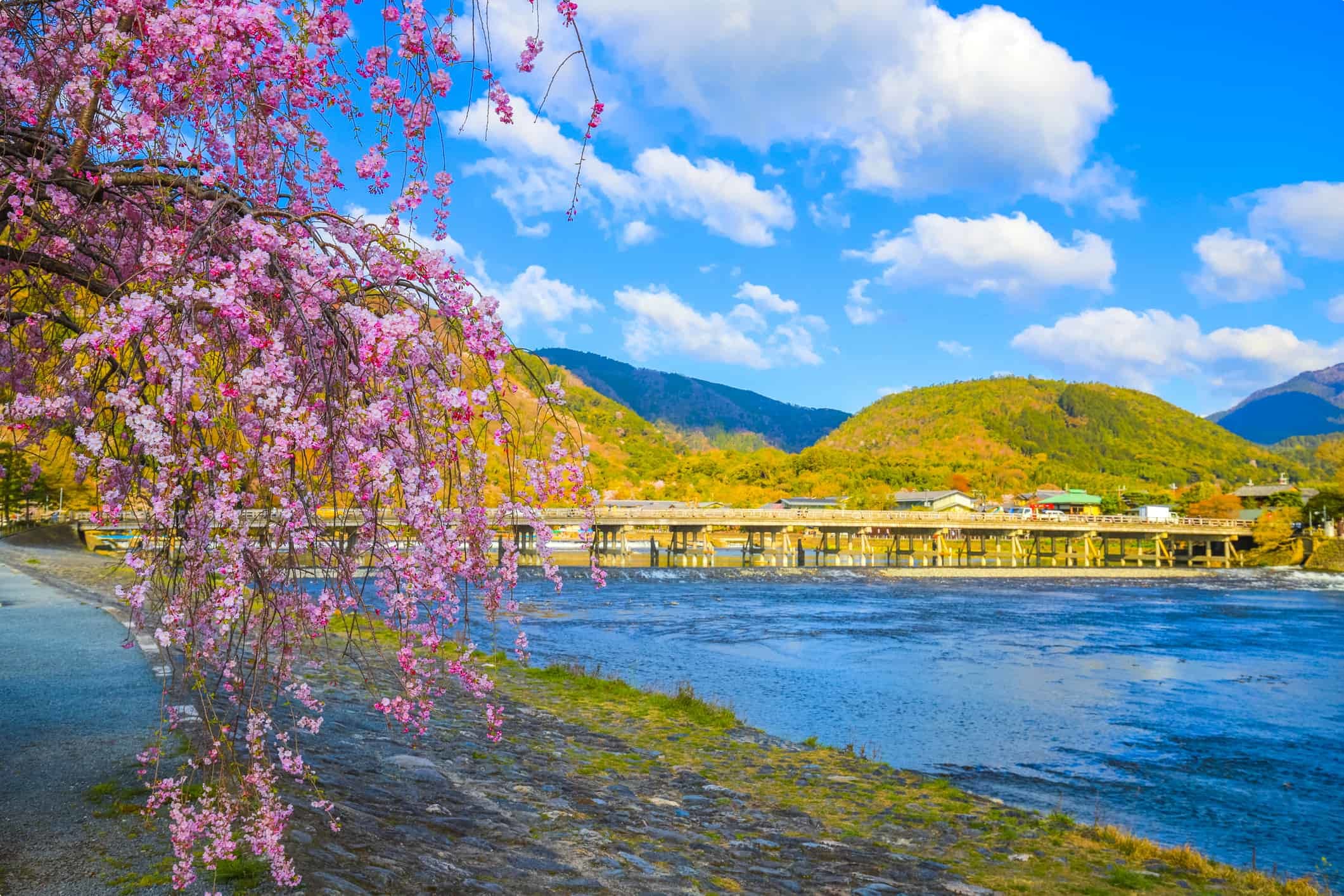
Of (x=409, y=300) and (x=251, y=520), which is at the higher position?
(x=409, y=300)

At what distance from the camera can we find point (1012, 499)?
128m

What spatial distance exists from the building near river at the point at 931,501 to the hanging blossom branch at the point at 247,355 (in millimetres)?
93179

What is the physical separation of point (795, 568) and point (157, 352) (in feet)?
192

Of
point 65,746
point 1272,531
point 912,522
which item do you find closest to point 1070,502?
point 1272,531

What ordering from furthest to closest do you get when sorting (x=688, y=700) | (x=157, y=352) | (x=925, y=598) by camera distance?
(x=925, y=598)
(x=688, y=700)
(x=157, y=352)

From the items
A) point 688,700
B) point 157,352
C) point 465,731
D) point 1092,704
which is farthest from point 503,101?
point 1092,704

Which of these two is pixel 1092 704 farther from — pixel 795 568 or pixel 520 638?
pixel 795 568

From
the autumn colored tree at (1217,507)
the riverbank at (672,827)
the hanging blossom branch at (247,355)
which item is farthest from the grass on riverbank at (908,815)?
the autumn colored tree at (1217,507)

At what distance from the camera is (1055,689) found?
58.5 feet

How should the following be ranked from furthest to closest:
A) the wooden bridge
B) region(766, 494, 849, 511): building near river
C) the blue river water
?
region(766, 494, 849, 511): building near river < the wooden bridge < the blue river water

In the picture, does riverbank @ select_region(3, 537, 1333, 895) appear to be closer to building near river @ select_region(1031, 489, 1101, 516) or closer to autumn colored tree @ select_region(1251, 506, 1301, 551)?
autumn colored tree @ select_region(1251, 506, 1301, 551)

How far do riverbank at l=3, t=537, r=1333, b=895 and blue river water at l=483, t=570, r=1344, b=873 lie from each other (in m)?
1.77

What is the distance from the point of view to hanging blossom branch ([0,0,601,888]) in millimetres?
3625

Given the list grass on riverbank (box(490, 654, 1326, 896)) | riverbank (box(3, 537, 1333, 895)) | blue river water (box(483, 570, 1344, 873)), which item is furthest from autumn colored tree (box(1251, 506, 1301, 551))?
riverbank (box(3, 537, 1333, 895))
